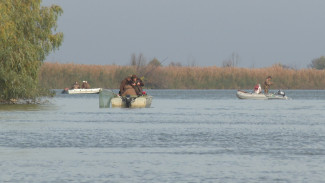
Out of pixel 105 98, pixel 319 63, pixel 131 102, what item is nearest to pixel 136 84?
pixel 131 102

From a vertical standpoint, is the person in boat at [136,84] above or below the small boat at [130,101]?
above

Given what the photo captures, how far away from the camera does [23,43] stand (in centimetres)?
4278

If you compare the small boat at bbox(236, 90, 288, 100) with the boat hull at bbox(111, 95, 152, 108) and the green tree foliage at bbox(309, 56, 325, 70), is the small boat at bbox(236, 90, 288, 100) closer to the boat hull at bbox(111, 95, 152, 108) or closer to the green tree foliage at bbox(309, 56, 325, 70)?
the boat hull at bbox(111, 95, 152, 108)

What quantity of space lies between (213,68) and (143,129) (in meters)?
68.5

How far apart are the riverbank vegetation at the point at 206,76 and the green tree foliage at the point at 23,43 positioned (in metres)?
44.4

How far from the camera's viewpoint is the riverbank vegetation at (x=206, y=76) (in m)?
91.6

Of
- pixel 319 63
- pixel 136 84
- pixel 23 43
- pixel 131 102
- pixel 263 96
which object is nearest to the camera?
pixel 23 43

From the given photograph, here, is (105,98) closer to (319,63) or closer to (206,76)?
(206,76)

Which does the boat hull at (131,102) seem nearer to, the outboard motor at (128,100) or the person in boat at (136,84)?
the outboard motor at (128,100)

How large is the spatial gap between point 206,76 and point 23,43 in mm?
52199

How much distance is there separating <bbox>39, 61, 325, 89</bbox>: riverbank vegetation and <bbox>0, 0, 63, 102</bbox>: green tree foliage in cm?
4435

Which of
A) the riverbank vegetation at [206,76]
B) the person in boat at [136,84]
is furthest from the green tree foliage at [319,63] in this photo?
the person in boat at [136,84]

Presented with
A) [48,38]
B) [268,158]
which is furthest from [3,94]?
[268,158]

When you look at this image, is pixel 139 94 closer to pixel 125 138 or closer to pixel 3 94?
pixel 3 94
